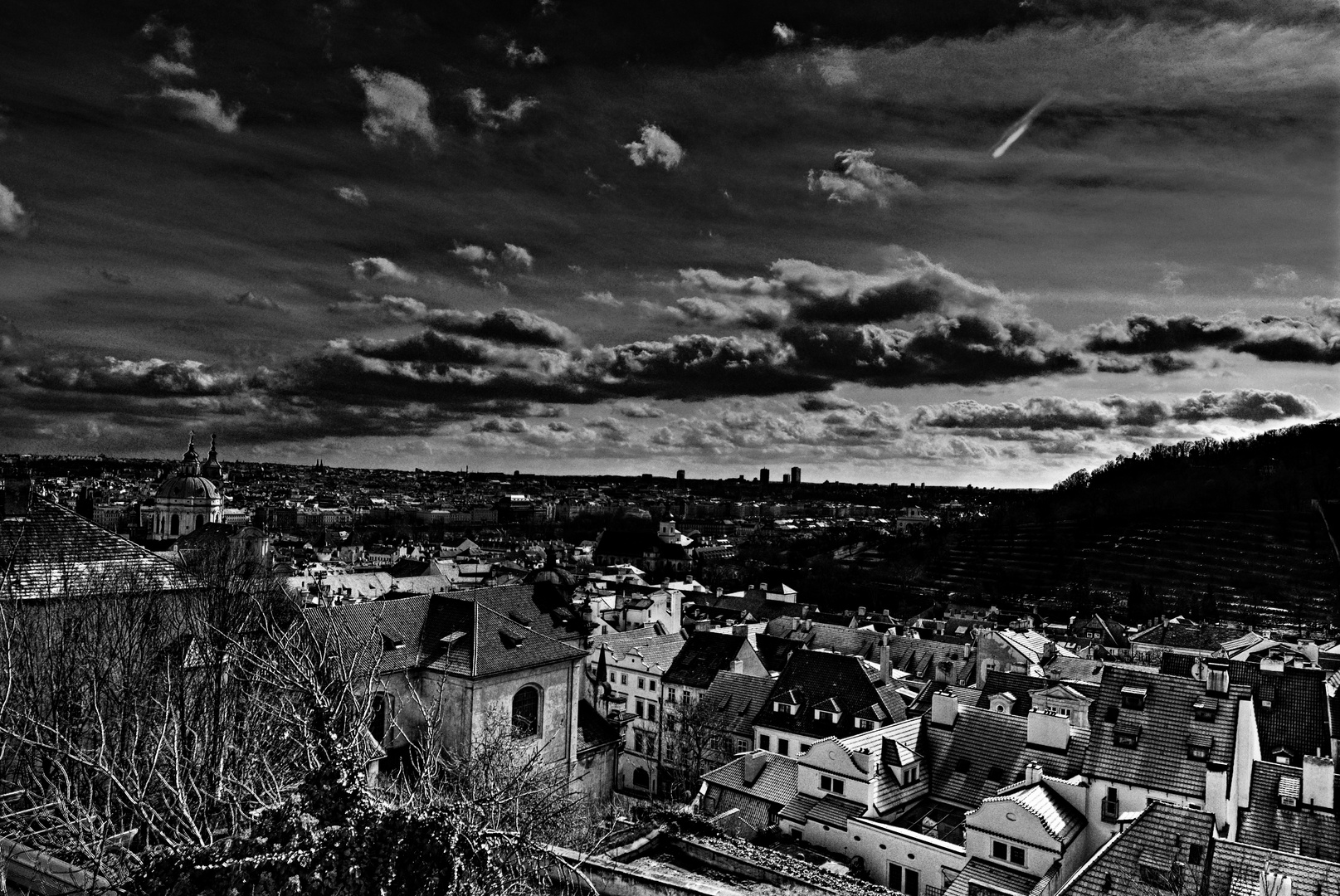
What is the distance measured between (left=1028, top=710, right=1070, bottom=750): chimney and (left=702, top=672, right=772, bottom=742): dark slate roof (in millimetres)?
15161

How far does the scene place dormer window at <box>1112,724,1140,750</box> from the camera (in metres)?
25.3

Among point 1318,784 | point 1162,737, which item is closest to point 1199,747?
point 1162,737

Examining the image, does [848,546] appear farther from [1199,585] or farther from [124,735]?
[124,735]

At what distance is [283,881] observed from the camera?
20.4 ft

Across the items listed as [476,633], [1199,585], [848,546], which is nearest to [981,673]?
[476,633]

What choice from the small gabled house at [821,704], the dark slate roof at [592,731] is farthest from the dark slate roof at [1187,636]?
the dark slate roof at [592,731]

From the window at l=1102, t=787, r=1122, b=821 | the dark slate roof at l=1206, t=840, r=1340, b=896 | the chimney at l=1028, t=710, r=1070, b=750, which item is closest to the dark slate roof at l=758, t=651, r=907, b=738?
the chimney at l=1028, t=710, r=1070, b=750

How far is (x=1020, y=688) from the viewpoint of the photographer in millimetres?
41562

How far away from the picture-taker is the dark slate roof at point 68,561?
19.5 metres

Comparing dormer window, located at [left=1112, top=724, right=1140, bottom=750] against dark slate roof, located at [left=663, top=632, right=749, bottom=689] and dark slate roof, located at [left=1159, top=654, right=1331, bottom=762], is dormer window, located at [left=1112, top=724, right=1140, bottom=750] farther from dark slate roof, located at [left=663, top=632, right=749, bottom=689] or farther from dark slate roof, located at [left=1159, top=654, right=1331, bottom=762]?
dark slate roof, located at [left=663, top=632, right=749, bottom=689]

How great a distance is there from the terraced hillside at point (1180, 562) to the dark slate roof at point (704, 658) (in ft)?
236

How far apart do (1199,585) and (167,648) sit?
118 m

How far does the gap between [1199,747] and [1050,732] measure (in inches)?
182

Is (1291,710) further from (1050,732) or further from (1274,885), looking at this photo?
(1274,885)
